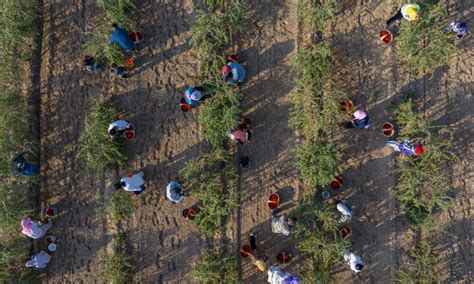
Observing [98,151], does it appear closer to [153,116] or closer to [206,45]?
[153,116]

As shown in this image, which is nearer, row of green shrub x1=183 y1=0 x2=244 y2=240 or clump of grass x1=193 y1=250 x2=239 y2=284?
clump of grass x1=193 y1=250 x2=239 y2=284

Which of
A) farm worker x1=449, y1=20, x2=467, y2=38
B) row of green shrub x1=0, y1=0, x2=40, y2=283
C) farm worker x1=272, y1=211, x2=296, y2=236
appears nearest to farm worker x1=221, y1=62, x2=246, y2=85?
farm worker x1=272, y1=211, x2=296, y2=236

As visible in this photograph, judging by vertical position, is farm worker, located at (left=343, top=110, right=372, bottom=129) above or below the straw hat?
below

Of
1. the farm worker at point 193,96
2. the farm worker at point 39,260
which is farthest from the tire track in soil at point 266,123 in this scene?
the farm worker at point 39,260

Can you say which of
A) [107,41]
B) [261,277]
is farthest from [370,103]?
[107,41]

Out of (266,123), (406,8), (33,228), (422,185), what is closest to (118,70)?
(266,123)

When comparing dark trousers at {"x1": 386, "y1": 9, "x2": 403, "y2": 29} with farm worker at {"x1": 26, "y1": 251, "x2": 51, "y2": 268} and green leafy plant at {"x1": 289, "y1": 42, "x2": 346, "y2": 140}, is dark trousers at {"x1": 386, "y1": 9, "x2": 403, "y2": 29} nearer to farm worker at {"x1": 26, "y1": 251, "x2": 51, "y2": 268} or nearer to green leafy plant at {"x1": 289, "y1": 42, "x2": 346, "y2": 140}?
green leafy plant at {"x1": 289, "y1": 42, "x2": 346, "y2": 140}

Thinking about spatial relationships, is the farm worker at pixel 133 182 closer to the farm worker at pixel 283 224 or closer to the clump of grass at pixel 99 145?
the clump of grass at pixel 99 145

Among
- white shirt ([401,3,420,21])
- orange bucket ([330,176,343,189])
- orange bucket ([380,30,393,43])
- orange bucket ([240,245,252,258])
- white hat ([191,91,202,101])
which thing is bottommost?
orange bucket ([240,245,252,258])
